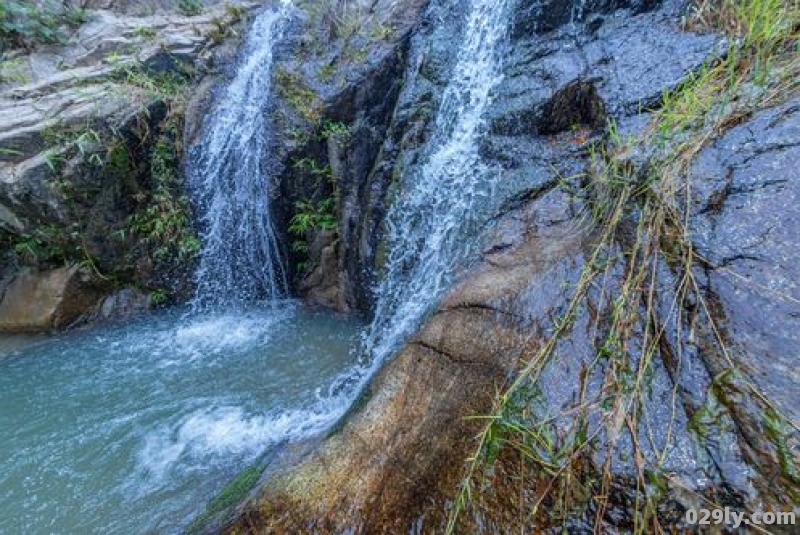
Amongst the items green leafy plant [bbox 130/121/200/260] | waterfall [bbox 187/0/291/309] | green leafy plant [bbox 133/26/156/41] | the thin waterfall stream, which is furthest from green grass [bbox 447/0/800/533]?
green leafy plant [bbox 133/26/156/41]

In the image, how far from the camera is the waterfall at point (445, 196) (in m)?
3.30

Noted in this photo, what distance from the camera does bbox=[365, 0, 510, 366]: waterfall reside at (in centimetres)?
330

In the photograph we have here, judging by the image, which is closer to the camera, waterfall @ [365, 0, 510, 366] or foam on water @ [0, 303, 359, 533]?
foam on water @ [0, 303, 359, 533]

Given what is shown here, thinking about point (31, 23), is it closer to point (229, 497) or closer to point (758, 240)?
point (229, 497)

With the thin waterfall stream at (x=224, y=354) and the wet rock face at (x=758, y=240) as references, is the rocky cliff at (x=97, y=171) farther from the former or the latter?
the wet rock face at (x=758, y=240)

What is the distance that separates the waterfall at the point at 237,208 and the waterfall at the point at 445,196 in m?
2.01

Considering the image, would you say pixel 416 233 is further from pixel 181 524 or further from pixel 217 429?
pixel 181 524

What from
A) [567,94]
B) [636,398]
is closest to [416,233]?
[567,94]

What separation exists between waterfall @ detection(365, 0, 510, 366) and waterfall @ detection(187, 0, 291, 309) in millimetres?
2008

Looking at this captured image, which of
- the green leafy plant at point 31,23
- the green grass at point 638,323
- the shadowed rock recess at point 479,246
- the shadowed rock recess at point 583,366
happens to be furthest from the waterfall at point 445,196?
the green leafy plant at point 31,23

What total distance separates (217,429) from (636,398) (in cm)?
296

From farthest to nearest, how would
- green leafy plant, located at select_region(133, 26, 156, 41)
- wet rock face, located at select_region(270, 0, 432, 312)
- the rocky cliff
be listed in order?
green leafy plant, located at select_region(133, 26, 156, 41), the rocky cliff, wet rock face, located at select_region(270, 0, 432, 312)

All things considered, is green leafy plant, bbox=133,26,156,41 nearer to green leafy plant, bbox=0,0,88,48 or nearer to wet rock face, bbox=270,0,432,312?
green leafy plant, bbox=0,0,88,48

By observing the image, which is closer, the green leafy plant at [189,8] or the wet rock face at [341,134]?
the wet rock face at [341,134]
